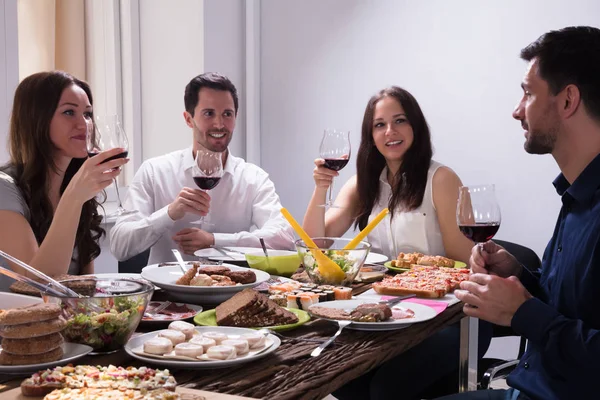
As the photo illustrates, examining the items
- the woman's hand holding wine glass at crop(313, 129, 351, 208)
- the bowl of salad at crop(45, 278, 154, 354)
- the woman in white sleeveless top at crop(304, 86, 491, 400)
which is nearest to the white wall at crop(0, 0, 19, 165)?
the woman in white sleeveless top at crop(304, 86, 491, 400)

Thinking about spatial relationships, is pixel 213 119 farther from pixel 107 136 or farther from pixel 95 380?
pixel 95 380

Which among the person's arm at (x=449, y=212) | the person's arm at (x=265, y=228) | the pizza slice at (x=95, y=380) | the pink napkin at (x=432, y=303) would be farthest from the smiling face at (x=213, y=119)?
the pizza slice at (x=95, y=380)

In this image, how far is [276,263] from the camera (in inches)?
80.4

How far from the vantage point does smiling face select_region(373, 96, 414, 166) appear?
9.77ft

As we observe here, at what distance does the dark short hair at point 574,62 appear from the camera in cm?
155

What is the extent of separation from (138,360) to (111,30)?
3.51 metres

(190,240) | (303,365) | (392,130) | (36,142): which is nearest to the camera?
(303,365)

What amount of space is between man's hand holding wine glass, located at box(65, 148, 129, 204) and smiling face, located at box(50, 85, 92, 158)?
1.35 ft

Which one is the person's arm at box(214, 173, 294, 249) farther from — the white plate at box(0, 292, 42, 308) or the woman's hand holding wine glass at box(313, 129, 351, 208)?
the white plate at box(0, 292, 42, 308)

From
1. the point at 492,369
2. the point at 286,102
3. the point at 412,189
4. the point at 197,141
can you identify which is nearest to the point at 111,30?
the point at 286,102

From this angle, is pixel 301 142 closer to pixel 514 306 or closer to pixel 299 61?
pixel 299 61

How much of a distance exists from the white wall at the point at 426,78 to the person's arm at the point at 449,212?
0.96 m

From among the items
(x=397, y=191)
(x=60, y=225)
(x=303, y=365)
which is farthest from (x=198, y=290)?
(x=397, y=191)

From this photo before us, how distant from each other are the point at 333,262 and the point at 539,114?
0.68 metres
